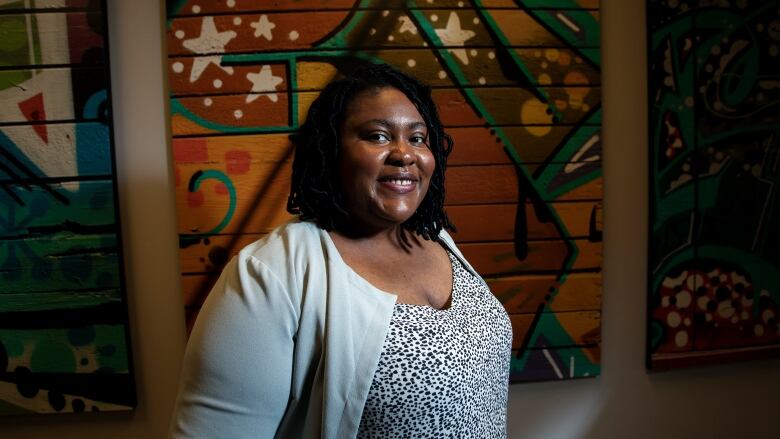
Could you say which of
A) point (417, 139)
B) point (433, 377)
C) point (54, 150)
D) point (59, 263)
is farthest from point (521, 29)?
point (59, 263)

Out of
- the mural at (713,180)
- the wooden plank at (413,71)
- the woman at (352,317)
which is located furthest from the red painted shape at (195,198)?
the mural at (713,180)

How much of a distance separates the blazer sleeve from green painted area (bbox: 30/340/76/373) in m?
0.75

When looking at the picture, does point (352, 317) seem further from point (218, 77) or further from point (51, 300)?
point (51, 300)

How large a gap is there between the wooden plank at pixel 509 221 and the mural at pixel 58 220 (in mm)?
910

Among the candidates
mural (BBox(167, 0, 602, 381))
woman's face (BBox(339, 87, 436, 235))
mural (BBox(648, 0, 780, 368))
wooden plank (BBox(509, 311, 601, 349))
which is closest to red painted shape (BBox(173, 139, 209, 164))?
mural (BBox(167, 0, 602, 381))

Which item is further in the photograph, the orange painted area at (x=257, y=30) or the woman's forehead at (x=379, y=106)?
the orange painted area at (x=257, y=30)

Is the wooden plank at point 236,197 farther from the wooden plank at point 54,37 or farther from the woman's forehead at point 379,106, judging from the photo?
the woman's forehead at point 379,106

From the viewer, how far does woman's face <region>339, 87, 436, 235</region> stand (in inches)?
31.4

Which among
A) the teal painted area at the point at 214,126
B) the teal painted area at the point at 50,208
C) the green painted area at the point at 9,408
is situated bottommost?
the green painted area at the point at 9,408

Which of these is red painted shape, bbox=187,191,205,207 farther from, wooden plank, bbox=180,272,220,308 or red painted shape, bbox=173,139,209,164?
wooden plank, bbox=180,272,220,308

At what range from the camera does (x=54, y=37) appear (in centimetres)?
120

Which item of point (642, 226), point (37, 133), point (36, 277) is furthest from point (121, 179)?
point (642, 226)

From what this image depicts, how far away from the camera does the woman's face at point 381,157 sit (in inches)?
31.4

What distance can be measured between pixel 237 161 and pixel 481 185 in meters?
0.65
